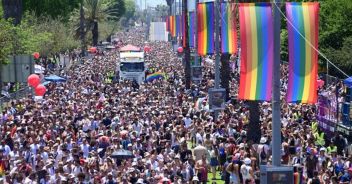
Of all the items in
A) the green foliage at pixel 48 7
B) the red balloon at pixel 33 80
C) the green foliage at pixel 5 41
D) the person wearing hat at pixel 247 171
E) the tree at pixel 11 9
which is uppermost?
the green foliage at pixel 48 7

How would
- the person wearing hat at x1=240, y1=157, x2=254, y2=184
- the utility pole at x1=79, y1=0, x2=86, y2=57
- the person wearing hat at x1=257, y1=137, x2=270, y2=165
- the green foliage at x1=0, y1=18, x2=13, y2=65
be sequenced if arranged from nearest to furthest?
the person wearing hat at x1=240, y1=157, x2=254, y2=184 → the person wearing hat at x1=257, y1=137, x2=270, y2=165 → the green foliage at x1=0, y1=18, x2=13, y2=65 → the utility pole at x1=79, y1=0, x2=86, y2=57

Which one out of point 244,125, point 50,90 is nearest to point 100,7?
point 50,90

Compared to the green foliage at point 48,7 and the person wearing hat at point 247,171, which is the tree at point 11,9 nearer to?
the green foliage at point 48,7

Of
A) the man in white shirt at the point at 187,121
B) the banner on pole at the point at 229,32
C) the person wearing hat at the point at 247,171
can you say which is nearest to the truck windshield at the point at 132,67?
the man in white shirt at the point at 187,121

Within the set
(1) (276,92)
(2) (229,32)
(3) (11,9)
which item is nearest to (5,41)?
(3) (11,9)

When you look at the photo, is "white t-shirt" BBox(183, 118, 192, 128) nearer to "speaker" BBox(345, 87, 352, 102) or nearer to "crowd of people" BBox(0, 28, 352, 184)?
"crowd of people" BBox(0, 28, 352, 184)

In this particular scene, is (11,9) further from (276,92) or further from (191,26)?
(276,92)

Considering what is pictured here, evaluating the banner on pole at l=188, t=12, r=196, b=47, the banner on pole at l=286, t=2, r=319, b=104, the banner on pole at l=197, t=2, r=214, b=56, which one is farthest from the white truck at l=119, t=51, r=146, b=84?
the banner on pole at l=286, t=2, r=319, b=104

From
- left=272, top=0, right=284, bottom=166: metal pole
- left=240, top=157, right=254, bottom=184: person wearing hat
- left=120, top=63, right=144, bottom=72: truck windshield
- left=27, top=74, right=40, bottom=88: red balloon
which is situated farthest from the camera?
left=120, top=63, right=144, bottom=72: truck windshield
